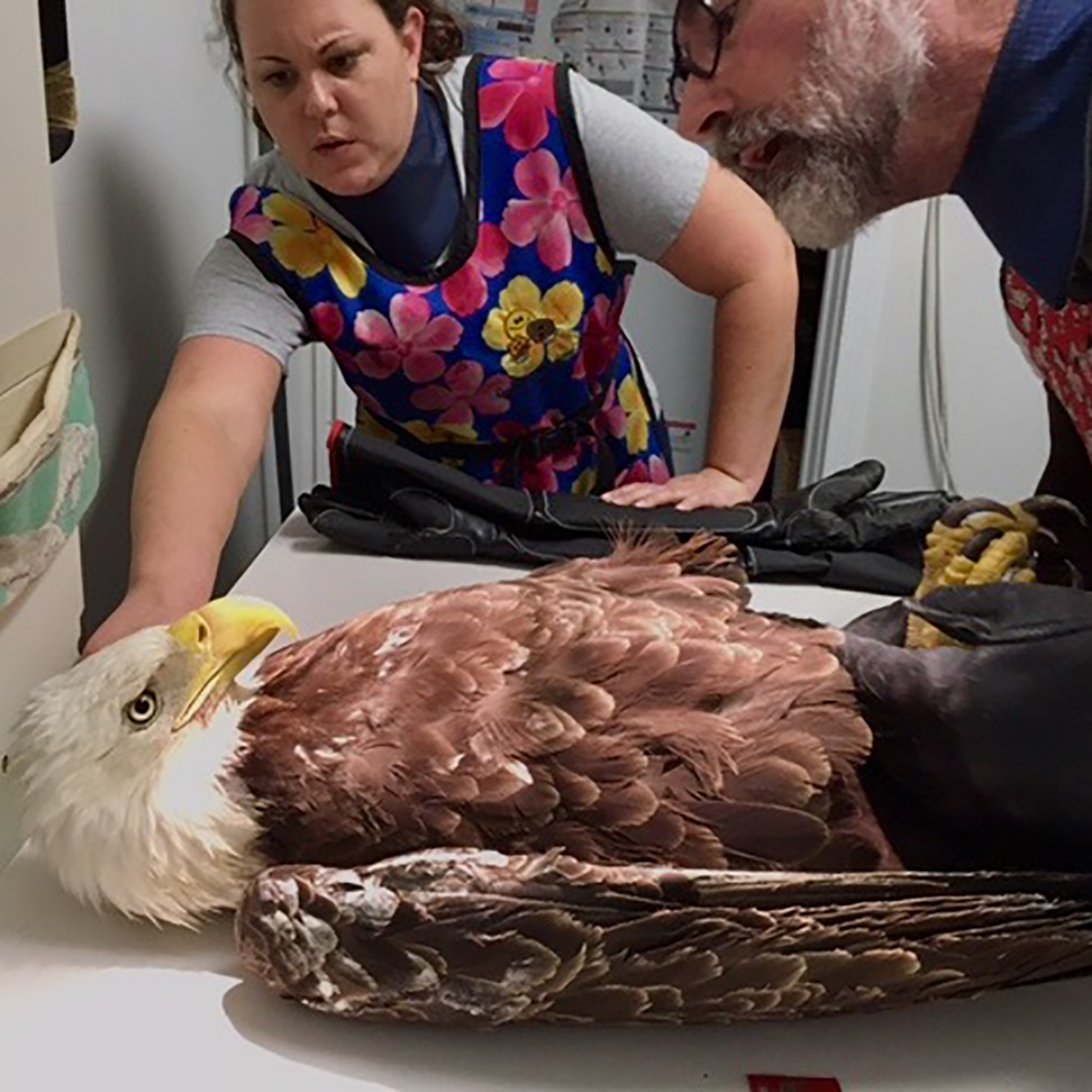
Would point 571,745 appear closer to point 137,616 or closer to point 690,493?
point 137,616

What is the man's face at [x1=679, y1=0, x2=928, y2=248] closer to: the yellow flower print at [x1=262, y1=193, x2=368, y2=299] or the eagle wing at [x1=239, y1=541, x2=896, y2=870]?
the eagle wing at [x1=239, y1=541, x2=896, y2=870]

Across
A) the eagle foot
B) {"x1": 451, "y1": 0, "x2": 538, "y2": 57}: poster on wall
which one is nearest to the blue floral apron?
the eagle foot

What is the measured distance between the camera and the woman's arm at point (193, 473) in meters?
0.86

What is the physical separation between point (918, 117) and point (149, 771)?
482 millimetres

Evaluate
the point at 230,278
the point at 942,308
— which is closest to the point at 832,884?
the point at 230,278

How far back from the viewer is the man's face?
0.68 m

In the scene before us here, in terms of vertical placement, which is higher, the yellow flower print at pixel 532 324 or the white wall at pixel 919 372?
the yellow flower print at pixel 532 324

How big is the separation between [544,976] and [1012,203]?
1.42 ft

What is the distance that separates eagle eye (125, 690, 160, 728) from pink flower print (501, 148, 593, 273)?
0.66 metres

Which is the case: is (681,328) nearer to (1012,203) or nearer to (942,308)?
(942,308)

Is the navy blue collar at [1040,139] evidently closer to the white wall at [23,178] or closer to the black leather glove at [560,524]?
the black leather glove at [560,524]

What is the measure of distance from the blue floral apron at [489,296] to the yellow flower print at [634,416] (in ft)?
0.23

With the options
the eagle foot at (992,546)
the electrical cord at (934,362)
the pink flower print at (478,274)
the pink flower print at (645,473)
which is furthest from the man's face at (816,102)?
the electrical cord at (934,362)

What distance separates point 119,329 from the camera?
1175 millimetres
